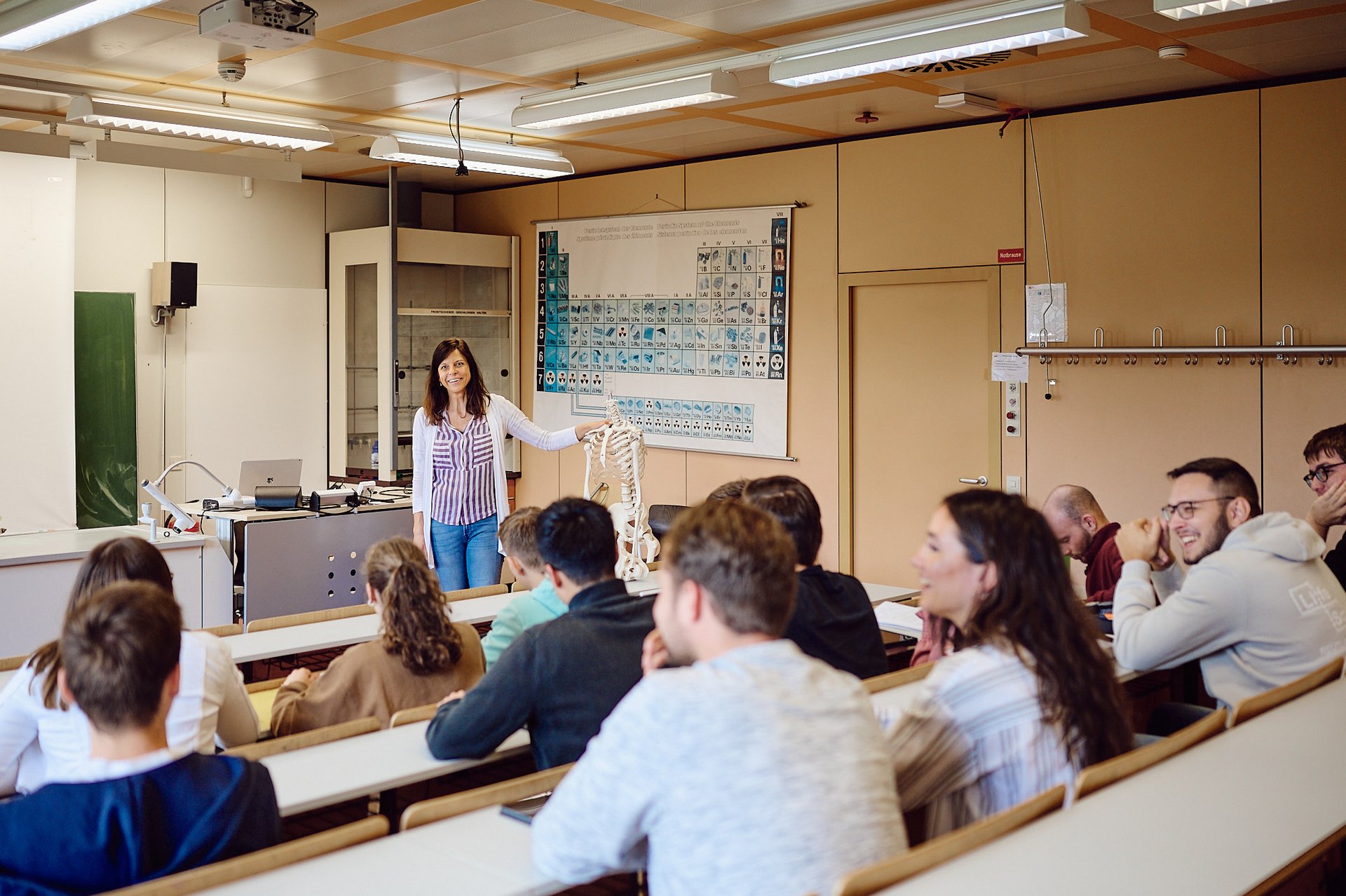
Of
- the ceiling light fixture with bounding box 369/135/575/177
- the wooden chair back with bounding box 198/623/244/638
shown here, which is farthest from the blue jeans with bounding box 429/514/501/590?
the ceiling light fixture with bounding box 369/135/575/177

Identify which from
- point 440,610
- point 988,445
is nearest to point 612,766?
point 440,610

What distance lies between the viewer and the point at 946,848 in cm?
196

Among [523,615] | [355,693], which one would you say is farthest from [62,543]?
[523,615]

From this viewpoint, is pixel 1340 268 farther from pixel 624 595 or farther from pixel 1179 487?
pixel 624 595

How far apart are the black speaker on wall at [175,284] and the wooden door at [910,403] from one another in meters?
4.36

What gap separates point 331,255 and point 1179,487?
7.24 metres

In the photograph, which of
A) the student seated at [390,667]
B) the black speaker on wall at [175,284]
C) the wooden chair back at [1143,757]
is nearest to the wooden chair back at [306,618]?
the student seated at [390,667]

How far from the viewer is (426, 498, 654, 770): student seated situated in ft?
8.54

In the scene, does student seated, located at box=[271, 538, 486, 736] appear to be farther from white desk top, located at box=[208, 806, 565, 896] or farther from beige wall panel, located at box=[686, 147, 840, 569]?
beige wall panel, located at box=[686, 147, 840, 569]

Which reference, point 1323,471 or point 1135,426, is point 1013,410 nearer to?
point 1135,426

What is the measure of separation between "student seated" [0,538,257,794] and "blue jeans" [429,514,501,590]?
262 centimetres

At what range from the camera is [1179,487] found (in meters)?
3.52

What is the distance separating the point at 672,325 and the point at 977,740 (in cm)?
653

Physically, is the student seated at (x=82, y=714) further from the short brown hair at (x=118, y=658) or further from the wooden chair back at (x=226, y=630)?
the wooden chair back at (x=226, y=630)
